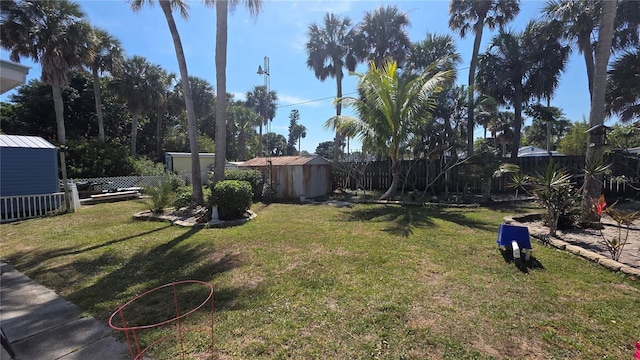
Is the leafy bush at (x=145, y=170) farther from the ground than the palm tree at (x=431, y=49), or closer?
closer

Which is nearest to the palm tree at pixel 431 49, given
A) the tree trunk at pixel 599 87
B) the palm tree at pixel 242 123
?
the tree trunk at pixel 599 87

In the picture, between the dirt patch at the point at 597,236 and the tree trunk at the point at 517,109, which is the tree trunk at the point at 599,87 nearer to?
the dirt patch at the point at 597,236

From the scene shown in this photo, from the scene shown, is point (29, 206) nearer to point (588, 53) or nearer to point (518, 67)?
point (518, 67)

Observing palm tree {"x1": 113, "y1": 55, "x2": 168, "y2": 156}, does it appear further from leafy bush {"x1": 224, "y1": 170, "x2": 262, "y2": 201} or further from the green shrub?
the green shrub

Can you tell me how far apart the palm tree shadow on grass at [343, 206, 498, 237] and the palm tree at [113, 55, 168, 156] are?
18.3 m

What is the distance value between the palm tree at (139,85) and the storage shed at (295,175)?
11923mm

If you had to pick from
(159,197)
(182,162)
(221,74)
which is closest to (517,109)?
(221,74)

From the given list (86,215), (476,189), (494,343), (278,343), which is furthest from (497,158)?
(86,215)

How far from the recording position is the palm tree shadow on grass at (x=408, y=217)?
673 centimetres

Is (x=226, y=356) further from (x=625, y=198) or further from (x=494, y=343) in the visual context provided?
(x=625, y=198)

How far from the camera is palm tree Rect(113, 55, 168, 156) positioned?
1941 cm

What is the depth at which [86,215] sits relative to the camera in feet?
29.9

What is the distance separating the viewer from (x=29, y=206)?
354 inches

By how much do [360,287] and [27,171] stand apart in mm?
11951
